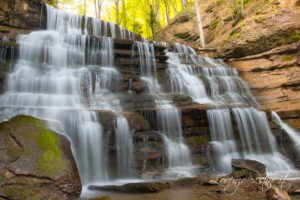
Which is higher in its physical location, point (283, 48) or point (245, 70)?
point (283, 48)

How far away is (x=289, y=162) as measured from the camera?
777 centimetres

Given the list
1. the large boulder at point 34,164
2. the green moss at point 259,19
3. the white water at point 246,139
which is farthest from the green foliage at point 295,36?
the large boulder at point 34,164

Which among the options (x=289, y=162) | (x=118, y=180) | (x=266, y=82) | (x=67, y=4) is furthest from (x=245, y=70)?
(x=67, y=4)

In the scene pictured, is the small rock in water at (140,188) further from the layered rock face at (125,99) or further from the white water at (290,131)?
the white water at (290,131)

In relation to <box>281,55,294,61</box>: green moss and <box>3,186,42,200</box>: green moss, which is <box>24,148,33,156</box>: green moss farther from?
<box>281,55,294,61</box>: green moss

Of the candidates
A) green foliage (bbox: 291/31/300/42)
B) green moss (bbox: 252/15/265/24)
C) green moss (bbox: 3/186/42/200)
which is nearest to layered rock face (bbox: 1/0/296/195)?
green moss (bbox: 3/186/42/200)

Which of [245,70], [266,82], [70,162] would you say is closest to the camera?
[70,162]

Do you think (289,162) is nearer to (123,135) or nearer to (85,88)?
(123,135)

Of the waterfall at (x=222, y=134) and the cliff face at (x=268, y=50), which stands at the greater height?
the cliff face at (x=268, y=50)

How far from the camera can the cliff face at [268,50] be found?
10.7 m

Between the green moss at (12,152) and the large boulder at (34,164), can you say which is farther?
the green moss at (12,152)

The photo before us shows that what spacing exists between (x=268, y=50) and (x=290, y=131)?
648 cm

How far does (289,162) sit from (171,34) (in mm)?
17579

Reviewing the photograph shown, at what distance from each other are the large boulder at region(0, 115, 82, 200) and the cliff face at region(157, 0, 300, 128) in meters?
8.63
